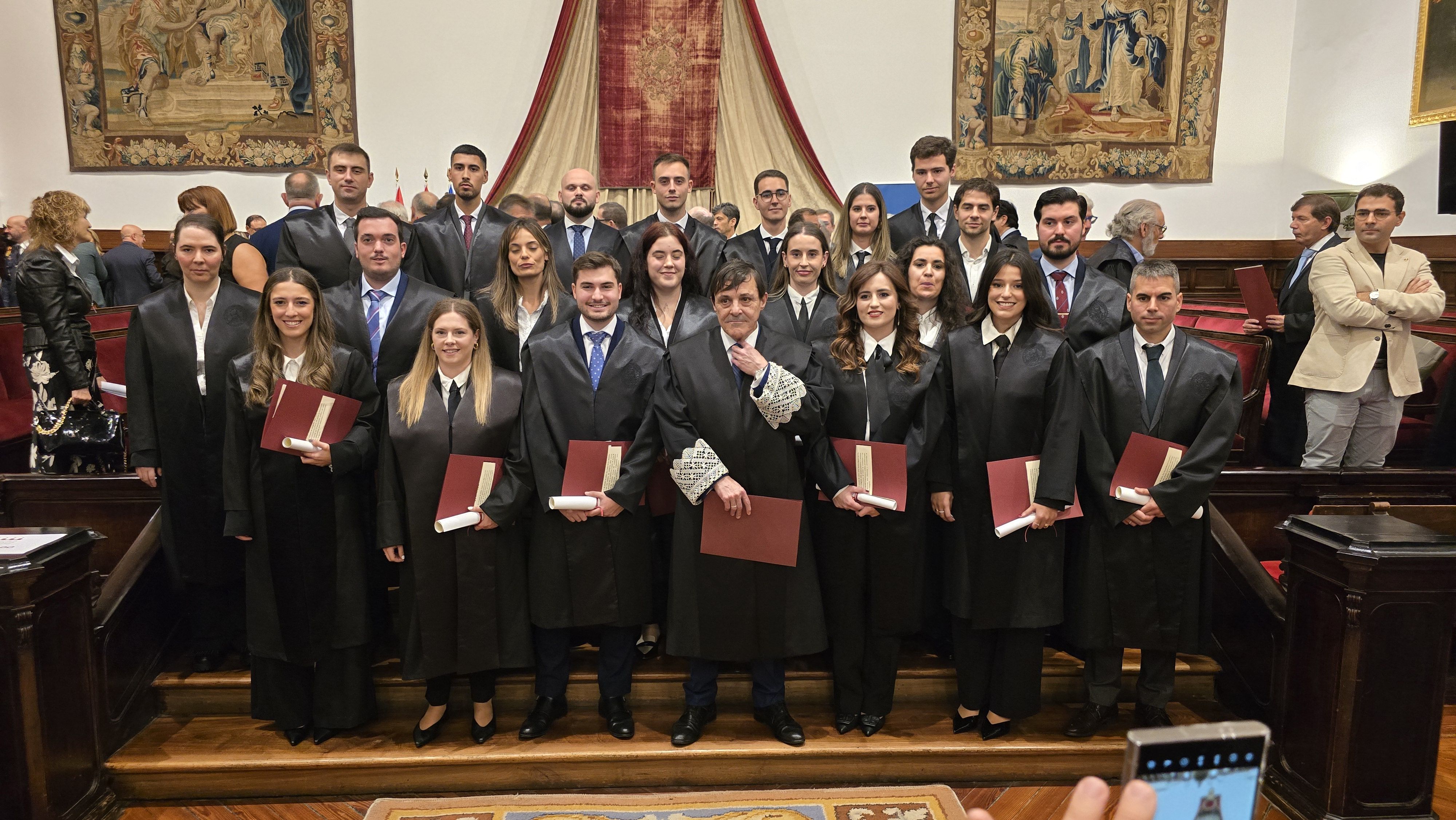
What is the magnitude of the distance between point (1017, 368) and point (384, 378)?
2262 millimetres

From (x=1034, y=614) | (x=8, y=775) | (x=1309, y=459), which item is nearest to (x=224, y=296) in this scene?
(x=8, y=775)

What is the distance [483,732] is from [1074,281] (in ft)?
9.35

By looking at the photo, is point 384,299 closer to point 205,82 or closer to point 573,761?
point 573,761

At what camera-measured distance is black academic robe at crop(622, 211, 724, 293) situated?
13.1ft

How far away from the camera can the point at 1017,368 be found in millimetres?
2990

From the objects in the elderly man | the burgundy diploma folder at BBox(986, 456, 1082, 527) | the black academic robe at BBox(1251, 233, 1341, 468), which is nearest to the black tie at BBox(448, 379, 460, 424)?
the burgundy diploma folder at BBox(986, 456, 1082, 527)

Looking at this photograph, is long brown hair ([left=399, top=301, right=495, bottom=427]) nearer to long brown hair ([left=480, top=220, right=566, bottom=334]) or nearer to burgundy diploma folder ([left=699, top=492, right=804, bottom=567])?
long brown hair ([left=480, top=220, right=566, bottom=334])

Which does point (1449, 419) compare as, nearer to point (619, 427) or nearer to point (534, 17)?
point (619, 427)

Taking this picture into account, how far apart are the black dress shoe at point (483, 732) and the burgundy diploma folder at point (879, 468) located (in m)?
1.45

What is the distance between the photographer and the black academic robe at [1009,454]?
2953 mm

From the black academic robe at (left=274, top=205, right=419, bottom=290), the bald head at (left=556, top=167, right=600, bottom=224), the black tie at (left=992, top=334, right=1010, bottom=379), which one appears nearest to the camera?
the black tie at (left=992, top=334, right=1010, bottom=379)

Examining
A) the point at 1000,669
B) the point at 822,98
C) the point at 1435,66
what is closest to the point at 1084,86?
the point at 822,98

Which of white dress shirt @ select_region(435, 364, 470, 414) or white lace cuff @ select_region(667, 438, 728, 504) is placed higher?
white dress shirt @ select_region(435, 364, 470, 414)

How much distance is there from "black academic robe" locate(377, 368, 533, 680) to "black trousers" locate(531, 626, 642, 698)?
125 mm
